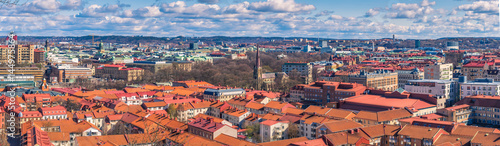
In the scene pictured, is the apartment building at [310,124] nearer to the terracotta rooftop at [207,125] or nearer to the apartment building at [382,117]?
the apartment building at [382,117]

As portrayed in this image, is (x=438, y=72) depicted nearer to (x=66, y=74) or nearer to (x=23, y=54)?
(x=66, y=74)

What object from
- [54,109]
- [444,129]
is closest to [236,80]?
[54,109]

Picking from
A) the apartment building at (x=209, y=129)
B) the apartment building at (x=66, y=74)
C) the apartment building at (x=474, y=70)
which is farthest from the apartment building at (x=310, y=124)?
the apartment building at (x=66, y=74)

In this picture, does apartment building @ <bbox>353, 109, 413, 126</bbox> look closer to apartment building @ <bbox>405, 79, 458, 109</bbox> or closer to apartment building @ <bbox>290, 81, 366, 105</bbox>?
apartment building @ <bbox>405, 79, 458, 109</bbox>

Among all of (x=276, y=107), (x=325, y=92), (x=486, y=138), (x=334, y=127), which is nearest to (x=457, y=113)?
(x=486, y=138)

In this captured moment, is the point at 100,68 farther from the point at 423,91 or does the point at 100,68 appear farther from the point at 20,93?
the point at 423,91

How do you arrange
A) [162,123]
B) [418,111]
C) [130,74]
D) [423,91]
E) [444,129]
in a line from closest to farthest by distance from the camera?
[444,129] < [162,123] < [418,111] < [423,91] < [130,74]
